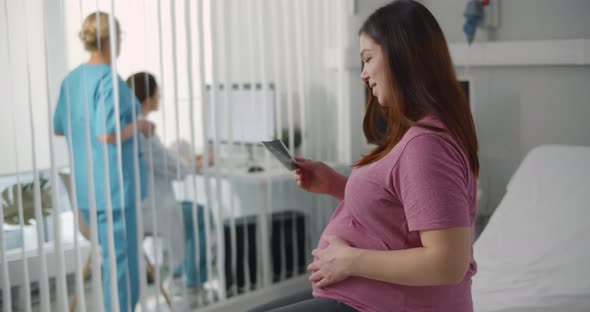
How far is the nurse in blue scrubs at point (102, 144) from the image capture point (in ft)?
7.50

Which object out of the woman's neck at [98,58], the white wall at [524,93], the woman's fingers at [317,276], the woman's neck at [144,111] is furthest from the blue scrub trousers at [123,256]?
the white wall at [524,93]

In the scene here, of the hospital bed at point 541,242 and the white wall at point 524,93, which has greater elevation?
the white wall at point 524,93

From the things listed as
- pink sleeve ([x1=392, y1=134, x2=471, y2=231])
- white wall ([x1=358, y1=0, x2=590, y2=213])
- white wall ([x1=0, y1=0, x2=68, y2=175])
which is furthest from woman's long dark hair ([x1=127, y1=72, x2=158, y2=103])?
pink sleeve ([x1=392, y1=134, x2=471, y2=231])

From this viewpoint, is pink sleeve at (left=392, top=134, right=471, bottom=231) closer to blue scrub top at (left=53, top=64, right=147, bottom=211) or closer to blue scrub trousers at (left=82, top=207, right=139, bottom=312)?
blue scrub top at (left=53, top=64, right=147, bottom=211)

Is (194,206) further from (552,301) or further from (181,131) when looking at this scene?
(552,301)

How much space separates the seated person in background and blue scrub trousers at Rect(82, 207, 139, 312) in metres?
0.08

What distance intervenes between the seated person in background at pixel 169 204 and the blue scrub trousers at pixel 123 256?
79mm

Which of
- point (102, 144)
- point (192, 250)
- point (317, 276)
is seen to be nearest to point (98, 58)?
point (102, 144)

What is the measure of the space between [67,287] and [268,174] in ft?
3.83

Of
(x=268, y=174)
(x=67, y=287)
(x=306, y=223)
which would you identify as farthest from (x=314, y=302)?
(x=306, y=223)

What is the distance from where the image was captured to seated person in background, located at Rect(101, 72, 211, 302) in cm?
256

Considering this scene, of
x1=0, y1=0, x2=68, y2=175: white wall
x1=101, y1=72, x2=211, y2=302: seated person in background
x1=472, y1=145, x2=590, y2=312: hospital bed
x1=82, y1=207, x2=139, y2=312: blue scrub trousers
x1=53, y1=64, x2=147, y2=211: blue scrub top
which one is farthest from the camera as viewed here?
x1=101, y1=72, x2=211, y2=302: seated person in background

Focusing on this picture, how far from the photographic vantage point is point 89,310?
2.63 meters

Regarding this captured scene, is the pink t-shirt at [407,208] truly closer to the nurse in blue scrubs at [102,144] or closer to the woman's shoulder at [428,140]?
the woman's shoulder at [428,140]
